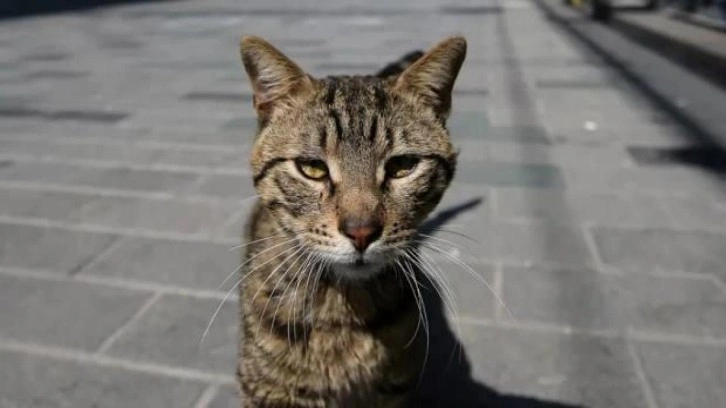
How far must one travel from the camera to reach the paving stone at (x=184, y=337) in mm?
2418

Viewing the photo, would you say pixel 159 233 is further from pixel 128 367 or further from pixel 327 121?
pixel 327 121

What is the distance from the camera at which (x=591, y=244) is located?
10.5 feet

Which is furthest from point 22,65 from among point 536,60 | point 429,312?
point 429,312

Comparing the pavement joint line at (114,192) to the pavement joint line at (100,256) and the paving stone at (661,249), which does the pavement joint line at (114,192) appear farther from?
the paving stone at (661,249)

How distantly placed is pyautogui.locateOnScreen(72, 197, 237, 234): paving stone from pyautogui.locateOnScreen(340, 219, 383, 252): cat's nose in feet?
6.28

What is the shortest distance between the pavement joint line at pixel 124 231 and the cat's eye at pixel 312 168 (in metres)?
1.55

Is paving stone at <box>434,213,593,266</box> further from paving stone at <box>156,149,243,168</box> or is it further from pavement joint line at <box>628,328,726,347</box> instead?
paving stone at <box>156,149,243,168</box>

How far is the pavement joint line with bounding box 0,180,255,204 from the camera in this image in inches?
151

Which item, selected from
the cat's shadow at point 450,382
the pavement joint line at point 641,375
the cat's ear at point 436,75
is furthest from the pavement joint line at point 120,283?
the pavement joint line at point 641,375

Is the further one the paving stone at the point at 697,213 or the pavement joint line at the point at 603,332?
the paving stone at the point at 697,213

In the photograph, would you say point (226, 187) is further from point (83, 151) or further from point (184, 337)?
point (184, 337)

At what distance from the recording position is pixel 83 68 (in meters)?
7.43

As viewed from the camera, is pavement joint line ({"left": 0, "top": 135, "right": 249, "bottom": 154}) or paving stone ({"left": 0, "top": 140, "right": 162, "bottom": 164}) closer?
paving stone ({"left": 0, "top": 140, "right": 162, "bottom": 164})

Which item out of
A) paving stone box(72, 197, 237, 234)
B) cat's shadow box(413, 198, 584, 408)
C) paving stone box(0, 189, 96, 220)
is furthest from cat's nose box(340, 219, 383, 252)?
paving stone box(0, 189, 96, 220)
